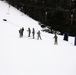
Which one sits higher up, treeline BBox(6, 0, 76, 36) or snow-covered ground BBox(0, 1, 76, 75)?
treeline BBox(6, 0, 76, 36)

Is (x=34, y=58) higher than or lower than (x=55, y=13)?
lower

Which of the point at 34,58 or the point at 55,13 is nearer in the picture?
the point at 34,58

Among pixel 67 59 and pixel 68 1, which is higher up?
pixel 68 1

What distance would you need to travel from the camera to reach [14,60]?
60.7 ft

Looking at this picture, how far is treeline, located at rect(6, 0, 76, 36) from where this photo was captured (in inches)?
1848

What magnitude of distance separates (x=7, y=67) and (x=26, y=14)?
3905 cm

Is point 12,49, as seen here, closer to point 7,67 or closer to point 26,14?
point 7,67

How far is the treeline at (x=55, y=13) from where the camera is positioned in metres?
46.9

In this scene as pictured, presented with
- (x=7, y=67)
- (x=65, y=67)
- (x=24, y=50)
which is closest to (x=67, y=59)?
(x=65, y=67)

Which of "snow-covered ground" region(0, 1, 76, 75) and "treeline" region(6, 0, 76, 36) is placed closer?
"snow-covered ground" region(0, 1, 76, 75)

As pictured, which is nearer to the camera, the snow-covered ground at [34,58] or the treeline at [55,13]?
the snow-covered ground at [34,58]

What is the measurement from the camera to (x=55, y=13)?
48.2 m

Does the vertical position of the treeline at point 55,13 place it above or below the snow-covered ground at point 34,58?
above

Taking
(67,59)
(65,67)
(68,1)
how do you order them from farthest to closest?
(68,1) → (67,59) → (65,67)
